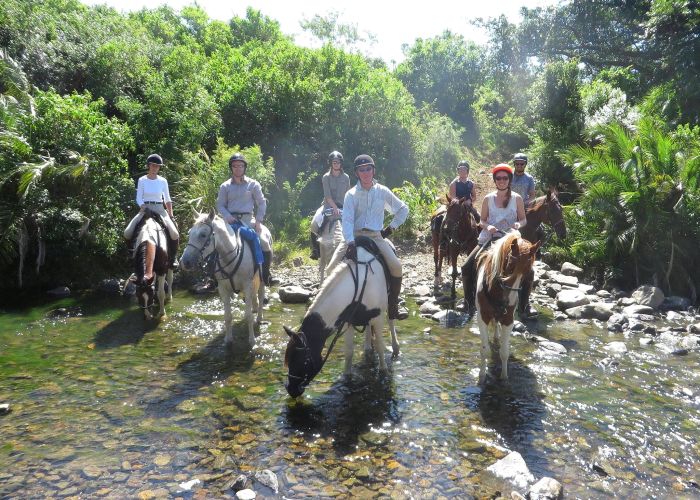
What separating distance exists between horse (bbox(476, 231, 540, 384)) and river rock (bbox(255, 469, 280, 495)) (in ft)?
10.9

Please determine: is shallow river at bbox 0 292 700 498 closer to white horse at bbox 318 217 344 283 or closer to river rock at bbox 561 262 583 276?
white horse at bbox 318 217 344 283

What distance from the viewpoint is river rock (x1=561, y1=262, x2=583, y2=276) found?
13.0 metres

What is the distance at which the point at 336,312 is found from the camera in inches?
243

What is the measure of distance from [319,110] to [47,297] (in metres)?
13.3

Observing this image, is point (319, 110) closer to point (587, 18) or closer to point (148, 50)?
point (148, 50)

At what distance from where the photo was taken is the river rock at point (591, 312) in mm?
10062

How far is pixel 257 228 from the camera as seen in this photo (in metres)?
9.49

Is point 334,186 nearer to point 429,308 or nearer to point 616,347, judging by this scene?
point 429,308

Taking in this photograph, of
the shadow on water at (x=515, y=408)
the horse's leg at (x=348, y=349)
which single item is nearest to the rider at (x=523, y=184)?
the shadow on water at (x=515, y=408)

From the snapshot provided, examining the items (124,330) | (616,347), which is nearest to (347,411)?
(616,347)

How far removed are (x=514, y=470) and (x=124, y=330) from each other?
25.1 ft

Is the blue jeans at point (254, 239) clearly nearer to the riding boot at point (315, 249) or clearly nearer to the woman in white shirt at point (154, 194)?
the woman in white shirt at point (154, 194)

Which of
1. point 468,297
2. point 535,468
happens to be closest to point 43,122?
point 468,297

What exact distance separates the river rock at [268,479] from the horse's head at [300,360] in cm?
135
